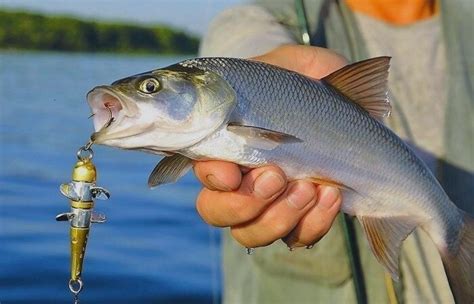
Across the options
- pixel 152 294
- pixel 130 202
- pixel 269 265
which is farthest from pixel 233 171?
pixel 130 202

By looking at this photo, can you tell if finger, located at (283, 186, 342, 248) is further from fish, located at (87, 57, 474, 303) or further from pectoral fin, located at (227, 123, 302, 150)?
pectoral fin, located at (227, 123, 302, 150)

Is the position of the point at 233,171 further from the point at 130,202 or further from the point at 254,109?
the point at 130,202

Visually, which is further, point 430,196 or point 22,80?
point 22,80

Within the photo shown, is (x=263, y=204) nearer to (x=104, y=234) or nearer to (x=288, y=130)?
(x=288, y=130)

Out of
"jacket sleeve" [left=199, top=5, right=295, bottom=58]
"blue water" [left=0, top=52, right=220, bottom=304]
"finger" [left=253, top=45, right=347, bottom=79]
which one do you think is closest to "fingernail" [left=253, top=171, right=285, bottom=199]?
"finger" [left=253, top=45, right=347, bottom=79]

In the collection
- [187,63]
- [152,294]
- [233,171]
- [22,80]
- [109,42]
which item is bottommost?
[233,171]

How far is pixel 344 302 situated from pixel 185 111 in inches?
58.7

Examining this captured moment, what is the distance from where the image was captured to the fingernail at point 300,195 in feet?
6.58

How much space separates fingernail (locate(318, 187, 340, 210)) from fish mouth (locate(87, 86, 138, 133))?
0.50 meters

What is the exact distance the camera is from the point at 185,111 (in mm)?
1812

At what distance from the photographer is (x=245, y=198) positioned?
200 cm

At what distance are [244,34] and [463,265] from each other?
108 cm

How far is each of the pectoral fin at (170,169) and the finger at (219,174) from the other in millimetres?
30

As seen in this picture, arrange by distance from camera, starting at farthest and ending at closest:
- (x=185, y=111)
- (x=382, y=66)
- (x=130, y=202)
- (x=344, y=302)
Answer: (x=130, y=202) < (x=344, y=302) < (x=382, y=66) < (x=185, y=111)
